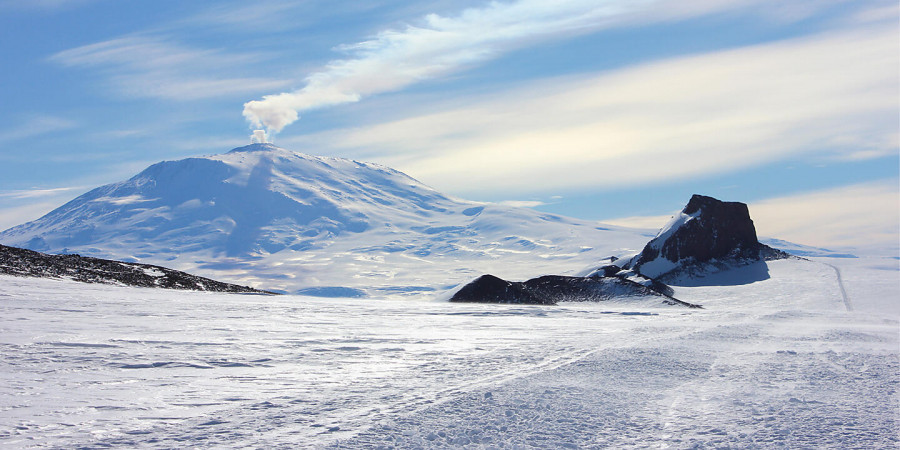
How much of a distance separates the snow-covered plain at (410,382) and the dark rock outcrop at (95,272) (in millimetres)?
6700

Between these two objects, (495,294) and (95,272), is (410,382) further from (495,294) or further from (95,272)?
(495,294)

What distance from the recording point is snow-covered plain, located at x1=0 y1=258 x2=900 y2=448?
7.14m

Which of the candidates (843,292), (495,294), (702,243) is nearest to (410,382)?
(495,294)

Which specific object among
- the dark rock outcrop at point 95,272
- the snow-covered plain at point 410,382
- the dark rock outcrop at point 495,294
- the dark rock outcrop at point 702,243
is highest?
the dark rock outcrop at point 702,243

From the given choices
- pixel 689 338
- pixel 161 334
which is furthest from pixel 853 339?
pixel 161 334

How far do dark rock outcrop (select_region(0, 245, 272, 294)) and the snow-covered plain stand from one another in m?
6.70

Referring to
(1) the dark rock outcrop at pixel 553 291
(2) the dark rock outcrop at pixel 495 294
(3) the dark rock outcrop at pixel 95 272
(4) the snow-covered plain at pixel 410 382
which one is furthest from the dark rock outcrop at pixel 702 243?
(3) the dark rock outcrop at pixel 95 272

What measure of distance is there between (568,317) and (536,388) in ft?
51.9

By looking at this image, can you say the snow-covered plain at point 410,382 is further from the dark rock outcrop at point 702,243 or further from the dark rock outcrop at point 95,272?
the dark rock outcrop at point 702,243

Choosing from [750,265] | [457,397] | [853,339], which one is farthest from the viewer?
[750,265]

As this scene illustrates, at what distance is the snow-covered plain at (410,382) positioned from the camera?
7.14m

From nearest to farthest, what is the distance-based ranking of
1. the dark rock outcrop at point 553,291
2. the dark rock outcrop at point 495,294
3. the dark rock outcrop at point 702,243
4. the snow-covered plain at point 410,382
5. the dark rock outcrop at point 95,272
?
the snow-covered plain at point 410,382 → the dark rock outcrop at point 95,272 → the dark rock outcrop at point 495,294 → the dark rock outcrop at point 553,291 → the dark rock outcrop at point 702,243

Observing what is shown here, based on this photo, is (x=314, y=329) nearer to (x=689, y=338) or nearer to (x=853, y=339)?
(x=689, y=338)

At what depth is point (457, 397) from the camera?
28.9ft
